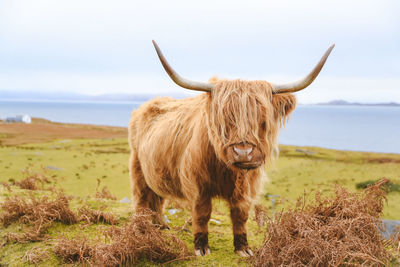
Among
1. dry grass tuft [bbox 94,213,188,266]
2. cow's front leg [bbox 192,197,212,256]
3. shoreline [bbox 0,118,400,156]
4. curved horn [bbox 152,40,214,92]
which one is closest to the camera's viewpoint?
curved horn [bbox 152,40,214,92]

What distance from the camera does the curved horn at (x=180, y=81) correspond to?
2.80 m

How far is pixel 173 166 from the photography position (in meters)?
4.01

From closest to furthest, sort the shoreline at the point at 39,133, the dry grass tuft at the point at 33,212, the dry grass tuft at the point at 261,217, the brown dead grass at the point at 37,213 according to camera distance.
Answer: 1. the dry grass tuft at the point at 261,217
2. the brown dead grass at the point at 37,213
3. the dry grass tuft at the point at 33,212
4. the shoreline at the point at 39,133

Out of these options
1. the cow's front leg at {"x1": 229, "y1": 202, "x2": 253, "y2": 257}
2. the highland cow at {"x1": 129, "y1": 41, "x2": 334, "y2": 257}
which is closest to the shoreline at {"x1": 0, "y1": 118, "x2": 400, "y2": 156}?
the highland cow at {"x1": 129, "y1": 41, "x2": 334, "y2": 257}

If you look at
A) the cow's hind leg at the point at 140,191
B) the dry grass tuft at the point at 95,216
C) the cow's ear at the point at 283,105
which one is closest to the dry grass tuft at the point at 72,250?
the dry grass tuft at the point at 95,216

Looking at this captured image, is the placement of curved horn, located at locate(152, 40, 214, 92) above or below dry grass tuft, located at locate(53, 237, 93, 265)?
above

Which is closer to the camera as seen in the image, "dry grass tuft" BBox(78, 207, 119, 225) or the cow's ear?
the cow's ear

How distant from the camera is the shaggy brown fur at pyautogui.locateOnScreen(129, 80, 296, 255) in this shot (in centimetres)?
288

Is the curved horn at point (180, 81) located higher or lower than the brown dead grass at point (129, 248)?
higher

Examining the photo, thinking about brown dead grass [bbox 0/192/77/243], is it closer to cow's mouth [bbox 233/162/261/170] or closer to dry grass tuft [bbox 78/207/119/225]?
dry grass tuft [bbox 78/207/119/225]

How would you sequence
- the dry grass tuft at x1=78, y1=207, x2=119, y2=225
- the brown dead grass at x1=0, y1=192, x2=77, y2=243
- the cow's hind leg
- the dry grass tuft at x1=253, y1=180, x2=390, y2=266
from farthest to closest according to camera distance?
the cow's hind leg
the dry grass tuft at x1=78, y1=207, x2=119, y2=225
the brown dead grass at x1=0, y1=192, x2=77, y2=243
the dry grass tuft at x1=253, y1=180, x2=390, y2=266

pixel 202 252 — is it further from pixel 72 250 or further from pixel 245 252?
pixel 72 250

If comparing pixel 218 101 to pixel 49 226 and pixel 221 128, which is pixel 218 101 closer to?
pixel 221 128

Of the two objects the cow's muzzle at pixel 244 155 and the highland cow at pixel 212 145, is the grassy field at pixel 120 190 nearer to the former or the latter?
the highland cow at pixel 212 145
